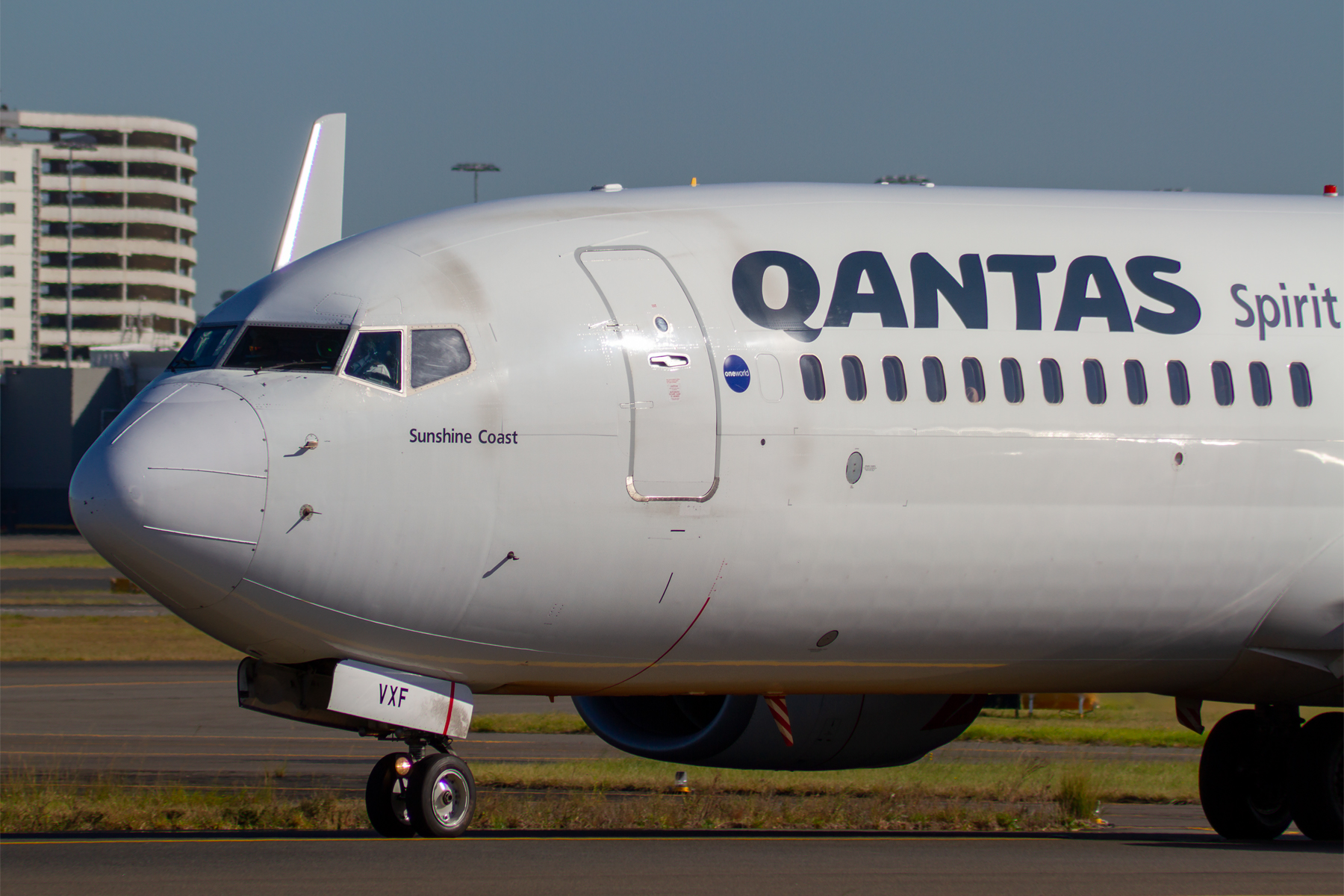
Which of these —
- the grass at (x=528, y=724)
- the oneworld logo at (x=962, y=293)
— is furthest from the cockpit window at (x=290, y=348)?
the grass at (x=528, y=724)

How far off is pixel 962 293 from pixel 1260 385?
8.93 ft

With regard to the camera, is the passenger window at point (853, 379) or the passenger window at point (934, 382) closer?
the passenger window at point (853, 379)

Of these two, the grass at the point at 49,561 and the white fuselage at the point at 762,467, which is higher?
the white fuselage at the point at 762,467

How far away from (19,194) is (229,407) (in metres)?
171

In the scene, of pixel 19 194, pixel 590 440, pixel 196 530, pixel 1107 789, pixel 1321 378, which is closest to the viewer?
pixel 196 530

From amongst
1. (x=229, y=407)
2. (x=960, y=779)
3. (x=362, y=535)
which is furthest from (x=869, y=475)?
(x=960, y=779)

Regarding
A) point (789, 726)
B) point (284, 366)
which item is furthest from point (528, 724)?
point (284, 366)

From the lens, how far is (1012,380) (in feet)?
45.3

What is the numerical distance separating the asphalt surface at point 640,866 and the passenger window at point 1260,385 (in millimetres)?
3745

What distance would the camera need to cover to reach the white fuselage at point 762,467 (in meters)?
12.0

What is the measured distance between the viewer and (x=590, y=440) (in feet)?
41.1

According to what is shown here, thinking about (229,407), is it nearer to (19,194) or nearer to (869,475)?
(869,475)

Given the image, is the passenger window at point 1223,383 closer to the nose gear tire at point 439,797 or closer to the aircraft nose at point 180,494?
the nose gear tire at point 439,797

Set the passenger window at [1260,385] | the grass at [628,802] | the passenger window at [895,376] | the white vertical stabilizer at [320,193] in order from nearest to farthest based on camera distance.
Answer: the passenger window at [895,376]
the passenger window at [1260,385]
the grass at [628,802]
the white vertical stabilizer at [320,193]
